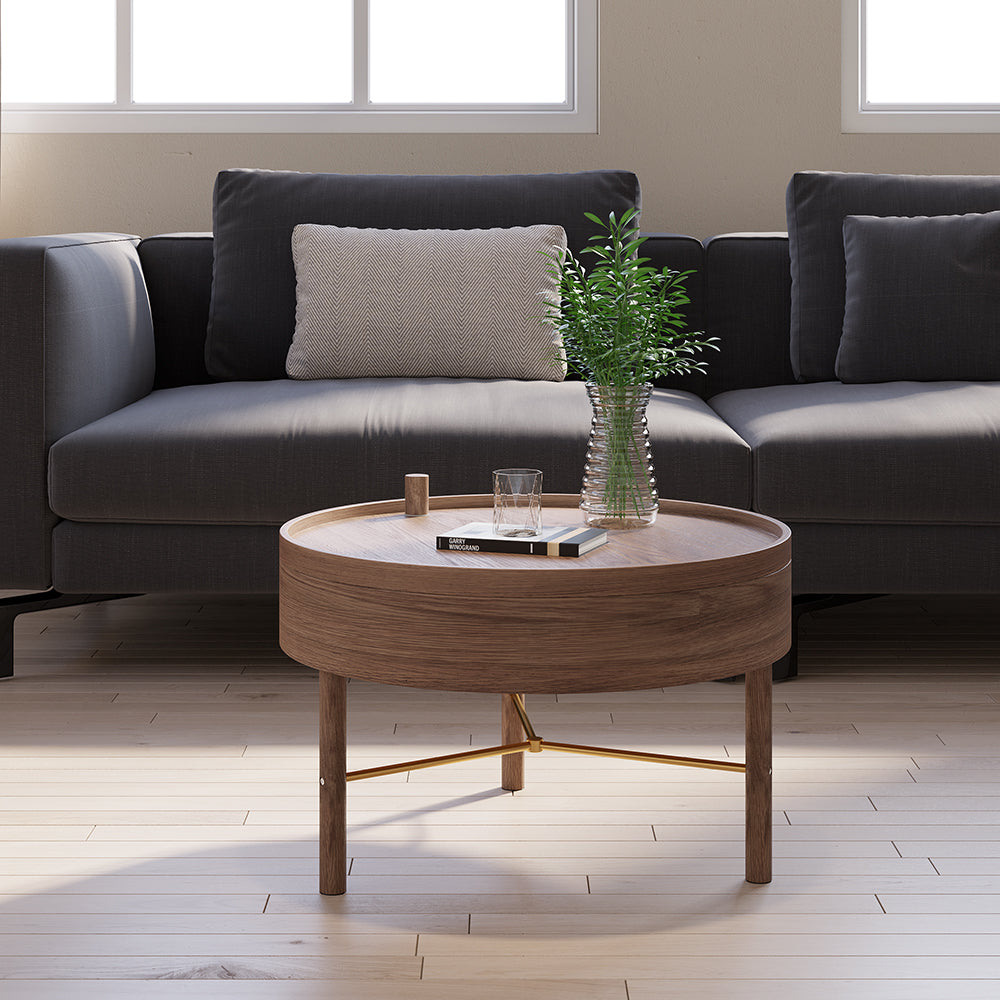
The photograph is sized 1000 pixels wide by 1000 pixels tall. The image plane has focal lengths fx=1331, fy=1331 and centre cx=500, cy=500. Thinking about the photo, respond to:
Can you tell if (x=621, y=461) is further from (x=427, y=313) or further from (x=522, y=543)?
(x=427, y=313)

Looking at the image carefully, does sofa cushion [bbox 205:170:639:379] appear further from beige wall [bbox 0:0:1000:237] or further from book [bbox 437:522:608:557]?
book [bbox 437:522:608:557]

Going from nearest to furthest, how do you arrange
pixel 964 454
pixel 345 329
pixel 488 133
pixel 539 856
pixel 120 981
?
pixel 120 981
pixel 539 856
pixel 964 454
pixel 345 329
pixel 488 133

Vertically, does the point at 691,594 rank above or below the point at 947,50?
below

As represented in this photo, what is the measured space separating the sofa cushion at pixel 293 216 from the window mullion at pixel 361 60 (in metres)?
0.62

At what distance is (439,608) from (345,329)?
165 cm

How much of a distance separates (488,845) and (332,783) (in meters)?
0.28

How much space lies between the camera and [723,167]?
3719 mm

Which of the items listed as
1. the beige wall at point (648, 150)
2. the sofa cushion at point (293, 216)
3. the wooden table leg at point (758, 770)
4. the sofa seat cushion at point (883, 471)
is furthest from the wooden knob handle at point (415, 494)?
the beige wall at point (648, 150)

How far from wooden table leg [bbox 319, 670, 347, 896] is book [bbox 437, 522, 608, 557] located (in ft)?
0.70

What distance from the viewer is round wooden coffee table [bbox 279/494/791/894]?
1.45 m

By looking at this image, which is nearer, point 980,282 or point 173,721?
point 173,721

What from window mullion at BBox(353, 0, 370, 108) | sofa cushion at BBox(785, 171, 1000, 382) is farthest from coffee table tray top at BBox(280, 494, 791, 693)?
window mullion at BBox(353, 0, 370, 108)

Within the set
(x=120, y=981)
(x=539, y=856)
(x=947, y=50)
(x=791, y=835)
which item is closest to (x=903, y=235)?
(x=947, y=50)

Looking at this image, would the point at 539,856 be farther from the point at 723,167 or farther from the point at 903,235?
the point at 723,167
